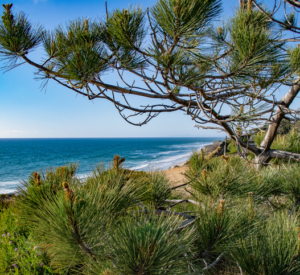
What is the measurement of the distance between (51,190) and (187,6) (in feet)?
4.92

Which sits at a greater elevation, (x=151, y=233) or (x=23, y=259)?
(x=151, y=233)

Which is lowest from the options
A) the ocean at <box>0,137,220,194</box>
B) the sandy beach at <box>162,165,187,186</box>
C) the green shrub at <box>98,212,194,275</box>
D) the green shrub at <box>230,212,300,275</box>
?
the ocean at <box>0,137,220,194</box>

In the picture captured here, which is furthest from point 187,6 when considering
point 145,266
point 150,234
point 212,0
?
point 145,266

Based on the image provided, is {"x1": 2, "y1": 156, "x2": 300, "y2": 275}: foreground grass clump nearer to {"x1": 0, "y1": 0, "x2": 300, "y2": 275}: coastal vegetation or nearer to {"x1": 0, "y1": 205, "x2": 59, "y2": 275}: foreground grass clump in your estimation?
{"x1": 0, "y1": 0, "x2": 300, "y2": 275}: coastal vegetation

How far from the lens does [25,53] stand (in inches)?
61.3

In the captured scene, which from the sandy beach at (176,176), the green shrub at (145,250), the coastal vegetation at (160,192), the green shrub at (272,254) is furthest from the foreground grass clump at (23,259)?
the green shrub at (272,254)

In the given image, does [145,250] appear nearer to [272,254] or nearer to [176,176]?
[272,254]

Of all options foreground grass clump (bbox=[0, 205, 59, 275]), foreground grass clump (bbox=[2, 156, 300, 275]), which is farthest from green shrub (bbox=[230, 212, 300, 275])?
foreground grass clump (bbox=[0, 205, 59, 275])

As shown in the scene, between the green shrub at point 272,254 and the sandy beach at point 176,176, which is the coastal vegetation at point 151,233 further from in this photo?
the sandy beach at point 176,176

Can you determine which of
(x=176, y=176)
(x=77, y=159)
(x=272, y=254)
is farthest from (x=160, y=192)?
(x=77, y=159)

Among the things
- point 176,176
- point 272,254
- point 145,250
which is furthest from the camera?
point 176,176

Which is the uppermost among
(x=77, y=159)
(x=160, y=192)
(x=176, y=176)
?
(x=160, y=192)

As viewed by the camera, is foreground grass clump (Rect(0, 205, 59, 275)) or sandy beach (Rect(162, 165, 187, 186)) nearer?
foreground grass clump (Rect(0, 205, 59, 275))

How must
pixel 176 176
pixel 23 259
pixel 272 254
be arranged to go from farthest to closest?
pixel 176 176 < pixel 23 259 < pixel 272 254
